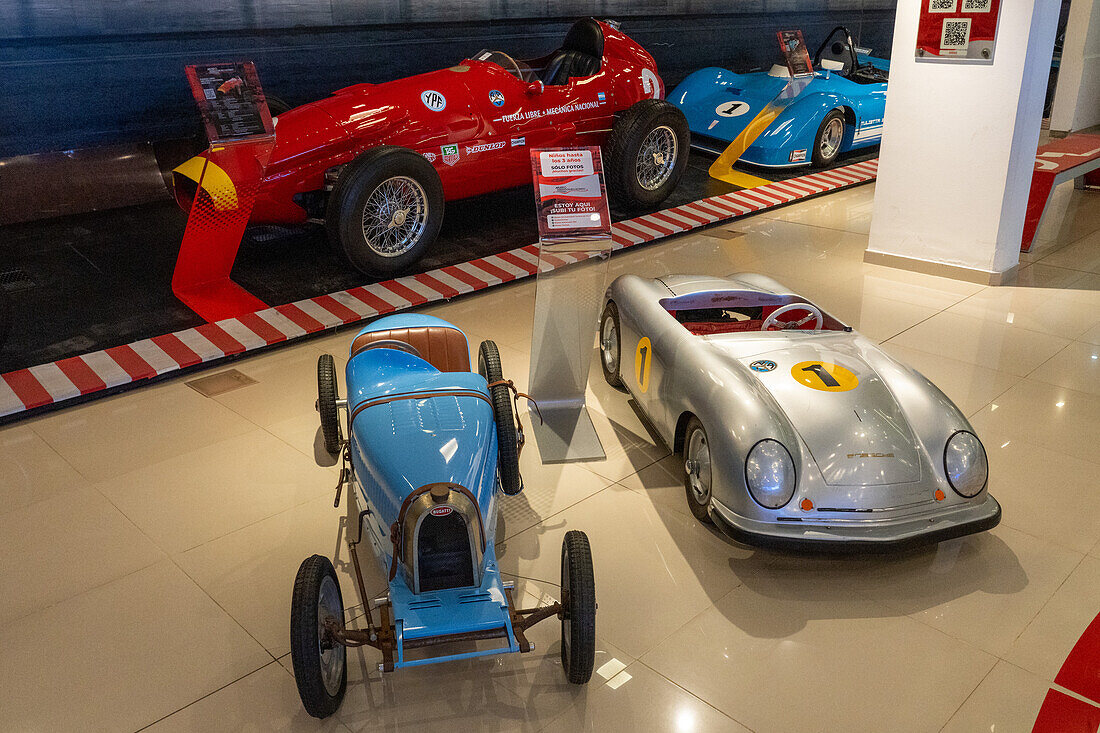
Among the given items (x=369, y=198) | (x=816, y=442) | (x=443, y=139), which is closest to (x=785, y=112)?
(x=443, y=139)

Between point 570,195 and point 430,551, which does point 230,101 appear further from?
point 430,551

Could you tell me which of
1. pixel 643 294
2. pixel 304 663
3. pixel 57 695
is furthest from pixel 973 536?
pixel 57 695

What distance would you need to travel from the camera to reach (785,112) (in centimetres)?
862

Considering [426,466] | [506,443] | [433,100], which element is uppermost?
[433,100]

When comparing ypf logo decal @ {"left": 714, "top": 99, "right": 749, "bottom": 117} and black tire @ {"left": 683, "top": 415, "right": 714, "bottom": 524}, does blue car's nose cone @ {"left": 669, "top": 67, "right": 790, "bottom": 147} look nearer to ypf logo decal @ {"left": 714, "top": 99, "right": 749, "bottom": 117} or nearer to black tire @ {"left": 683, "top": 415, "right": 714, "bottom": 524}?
ypf logo decal @ {"left": 714, "top": 99, "right": 749, "bottom": 117}

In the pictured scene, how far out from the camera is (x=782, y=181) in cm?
854

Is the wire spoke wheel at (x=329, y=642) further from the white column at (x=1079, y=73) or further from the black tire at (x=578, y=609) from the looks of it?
the white column at (x=1079, y=73)

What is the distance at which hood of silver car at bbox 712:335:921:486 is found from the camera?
3.01 meters

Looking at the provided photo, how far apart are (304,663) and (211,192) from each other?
12.5ft

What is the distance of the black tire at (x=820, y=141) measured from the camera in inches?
343

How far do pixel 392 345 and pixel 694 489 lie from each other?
1352 mm

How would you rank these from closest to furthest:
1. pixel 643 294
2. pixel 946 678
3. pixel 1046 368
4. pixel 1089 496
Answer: pixel 946 678 → pixel 1089 496 → pixel 643 294 → pixel 1046 368

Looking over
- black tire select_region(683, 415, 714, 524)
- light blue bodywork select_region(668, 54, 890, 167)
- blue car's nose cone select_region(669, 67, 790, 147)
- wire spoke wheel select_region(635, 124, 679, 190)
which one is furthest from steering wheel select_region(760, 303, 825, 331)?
blue car's nose cone select_region(669, 67, 790, 147)

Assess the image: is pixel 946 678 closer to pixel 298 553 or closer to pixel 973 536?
pixel 973 536
